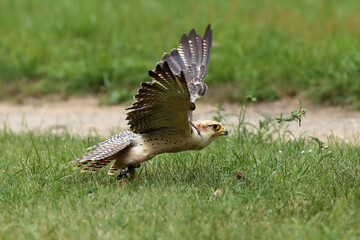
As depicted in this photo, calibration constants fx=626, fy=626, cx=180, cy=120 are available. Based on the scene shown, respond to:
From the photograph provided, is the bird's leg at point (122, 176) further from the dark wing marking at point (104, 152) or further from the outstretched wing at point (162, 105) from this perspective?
the outstretched wing at point (162, 105)

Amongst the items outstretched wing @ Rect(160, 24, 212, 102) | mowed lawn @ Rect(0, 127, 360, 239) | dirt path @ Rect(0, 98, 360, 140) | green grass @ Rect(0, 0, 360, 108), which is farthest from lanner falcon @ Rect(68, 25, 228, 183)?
green grass @ Rect(0, 0, 360, 108)

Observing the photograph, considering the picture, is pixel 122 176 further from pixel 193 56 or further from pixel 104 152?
pixel 193 56

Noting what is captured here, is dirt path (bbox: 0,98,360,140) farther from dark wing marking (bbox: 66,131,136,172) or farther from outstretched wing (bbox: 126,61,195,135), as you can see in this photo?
outstretched wing (bbox: 126,61,195,135)

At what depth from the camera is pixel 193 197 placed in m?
4.32

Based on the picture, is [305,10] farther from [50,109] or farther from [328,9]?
[50,109]

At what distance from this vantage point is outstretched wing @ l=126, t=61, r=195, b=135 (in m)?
4.25

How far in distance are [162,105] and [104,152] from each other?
1.95 ft

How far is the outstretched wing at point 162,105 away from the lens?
13.9 feet

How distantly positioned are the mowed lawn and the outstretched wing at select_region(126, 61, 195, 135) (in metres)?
0.42

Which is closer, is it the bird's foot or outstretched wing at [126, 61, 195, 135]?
outstretched wing at [126, 61, 195, 135]

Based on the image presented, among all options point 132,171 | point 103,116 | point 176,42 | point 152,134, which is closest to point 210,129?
point 152,134

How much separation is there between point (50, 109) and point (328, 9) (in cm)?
510

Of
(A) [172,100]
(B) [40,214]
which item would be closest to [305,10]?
(A) [172,100]

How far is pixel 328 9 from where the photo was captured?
35.3ft
